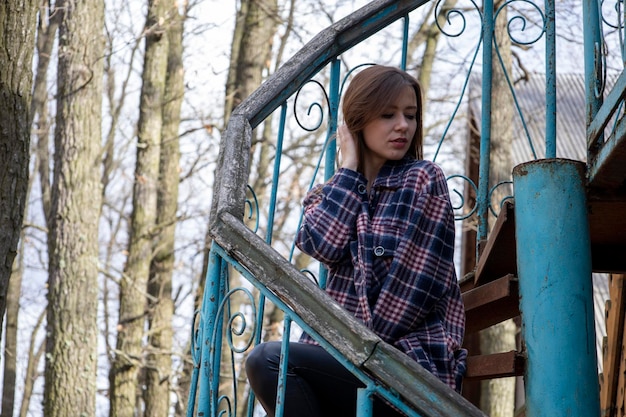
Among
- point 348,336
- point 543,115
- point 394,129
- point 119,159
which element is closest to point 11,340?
point 119,159

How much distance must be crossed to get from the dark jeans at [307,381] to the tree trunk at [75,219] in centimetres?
580

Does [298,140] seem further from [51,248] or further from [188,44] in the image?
[51,248]

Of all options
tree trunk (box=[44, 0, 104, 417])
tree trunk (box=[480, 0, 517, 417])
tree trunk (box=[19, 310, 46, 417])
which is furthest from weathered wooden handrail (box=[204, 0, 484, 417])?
tree trunk (box=[19, 310, 46, 417])

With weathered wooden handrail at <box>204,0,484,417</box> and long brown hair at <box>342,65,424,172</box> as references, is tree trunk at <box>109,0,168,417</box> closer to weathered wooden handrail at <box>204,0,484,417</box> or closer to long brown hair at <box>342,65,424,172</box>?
weathered wooden handrail at <box>204,0,484,417</box>

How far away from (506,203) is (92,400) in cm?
588

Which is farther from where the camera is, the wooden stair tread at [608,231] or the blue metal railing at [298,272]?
the wooden stair tread at [608,231]

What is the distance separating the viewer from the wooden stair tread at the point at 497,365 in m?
2.66

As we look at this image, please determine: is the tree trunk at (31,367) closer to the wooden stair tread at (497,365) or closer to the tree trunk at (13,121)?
the tree trunk at (13,121)

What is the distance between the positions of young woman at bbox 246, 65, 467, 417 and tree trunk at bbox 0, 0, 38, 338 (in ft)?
6.19

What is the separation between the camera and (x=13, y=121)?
13.7 ft

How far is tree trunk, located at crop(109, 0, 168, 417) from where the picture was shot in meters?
10.9

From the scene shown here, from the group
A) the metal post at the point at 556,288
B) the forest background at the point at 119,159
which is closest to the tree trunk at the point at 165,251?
A: the forest background at the point at 119,159

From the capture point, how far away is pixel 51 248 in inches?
328

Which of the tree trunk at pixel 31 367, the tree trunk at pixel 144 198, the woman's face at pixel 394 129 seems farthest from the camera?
the tree trunk at pixel 31 367
